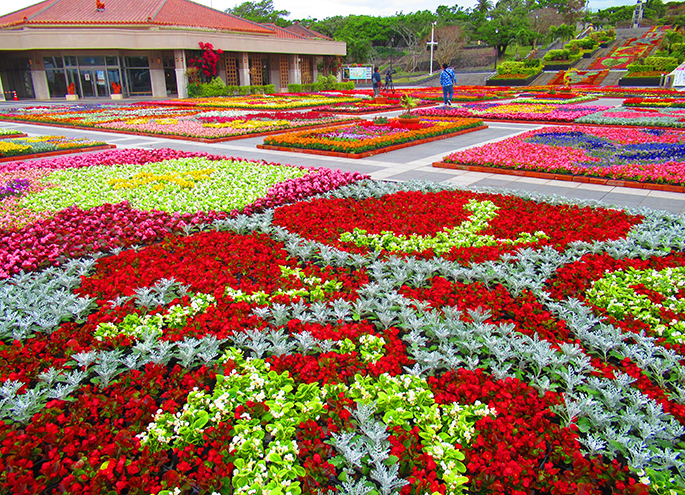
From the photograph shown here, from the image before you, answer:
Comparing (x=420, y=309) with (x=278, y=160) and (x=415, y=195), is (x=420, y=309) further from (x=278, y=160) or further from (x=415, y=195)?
(x=278, y=160)

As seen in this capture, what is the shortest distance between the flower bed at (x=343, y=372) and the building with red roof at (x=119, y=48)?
3749 cm

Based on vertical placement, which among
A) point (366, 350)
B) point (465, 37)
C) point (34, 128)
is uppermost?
point (465, 37)

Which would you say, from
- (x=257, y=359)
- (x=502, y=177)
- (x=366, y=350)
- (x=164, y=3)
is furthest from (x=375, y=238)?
(x=164, y=3)

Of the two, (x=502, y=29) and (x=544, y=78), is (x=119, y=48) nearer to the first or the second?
(x=544, y=78)

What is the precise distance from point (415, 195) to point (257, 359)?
4984mm

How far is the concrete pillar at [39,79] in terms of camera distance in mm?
37406

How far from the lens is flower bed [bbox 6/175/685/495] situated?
7.82 ft

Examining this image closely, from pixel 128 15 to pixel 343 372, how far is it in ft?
161

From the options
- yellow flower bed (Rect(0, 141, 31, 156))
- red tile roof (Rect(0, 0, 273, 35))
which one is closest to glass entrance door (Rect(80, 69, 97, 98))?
red tile roof (Rect(0, 0, 273, 35))

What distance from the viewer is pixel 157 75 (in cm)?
3897

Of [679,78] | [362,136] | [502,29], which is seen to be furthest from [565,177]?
[502,29]

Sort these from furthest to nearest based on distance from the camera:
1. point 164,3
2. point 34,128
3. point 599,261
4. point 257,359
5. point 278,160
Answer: point 164,3
point 34,128
point 278,160
point 599,261
point 257,359

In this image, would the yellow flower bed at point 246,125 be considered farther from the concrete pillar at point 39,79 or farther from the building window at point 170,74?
the concrete pillar at point 39,79

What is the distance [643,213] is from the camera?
6562mm
